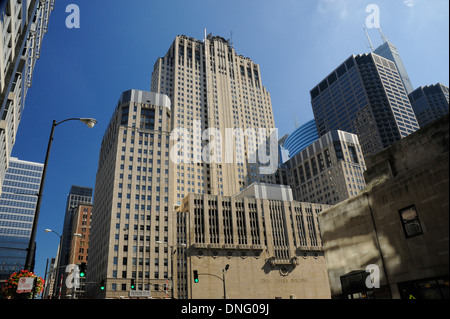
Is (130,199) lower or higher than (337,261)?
higher

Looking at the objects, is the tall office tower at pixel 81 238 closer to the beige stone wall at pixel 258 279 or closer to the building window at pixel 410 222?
the beige stone wall at pixel 258 279

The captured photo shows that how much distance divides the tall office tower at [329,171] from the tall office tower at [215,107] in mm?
15837

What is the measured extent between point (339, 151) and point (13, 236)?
17555cm

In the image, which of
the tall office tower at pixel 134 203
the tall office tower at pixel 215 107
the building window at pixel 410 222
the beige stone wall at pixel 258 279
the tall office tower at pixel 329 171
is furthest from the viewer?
the tall office tower at pixel 215 107

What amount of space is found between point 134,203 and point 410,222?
8904cm

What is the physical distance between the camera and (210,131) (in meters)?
159

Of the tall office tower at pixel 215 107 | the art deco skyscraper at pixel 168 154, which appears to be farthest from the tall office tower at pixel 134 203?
the tall office tower at pixel 215 107

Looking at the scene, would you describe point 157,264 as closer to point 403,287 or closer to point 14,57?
point 14,57

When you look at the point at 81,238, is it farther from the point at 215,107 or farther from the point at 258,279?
the point at 258,279

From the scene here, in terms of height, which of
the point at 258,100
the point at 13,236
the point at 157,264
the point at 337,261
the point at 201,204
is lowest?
the point at 337,261

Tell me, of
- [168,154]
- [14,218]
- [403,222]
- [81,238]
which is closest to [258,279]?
[168,154]

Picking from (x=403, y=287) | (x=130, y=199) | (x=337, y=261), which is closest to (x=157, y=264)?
(x=130, y=199)

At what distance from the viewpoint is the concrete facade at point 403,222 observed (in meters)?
15.8

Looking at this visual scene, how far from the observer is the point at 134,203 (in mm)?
98125
